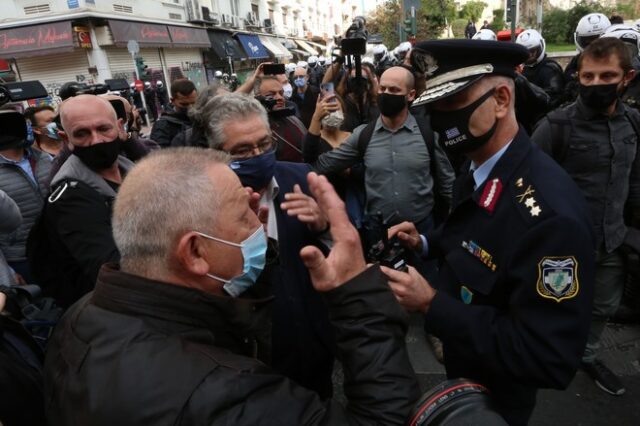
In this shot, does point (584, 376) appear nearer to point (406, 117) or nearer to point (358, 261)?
point (406, 117)

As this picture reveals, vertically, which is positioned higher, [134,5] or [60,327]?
[134,5]

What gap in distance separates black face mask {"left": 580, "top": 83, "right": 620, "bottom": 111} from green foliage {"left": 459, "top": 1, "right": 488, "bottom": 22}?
135 ft

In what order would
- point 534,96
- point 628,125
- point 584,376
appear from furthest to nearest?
point 534,96
point 584,376
point 628,125

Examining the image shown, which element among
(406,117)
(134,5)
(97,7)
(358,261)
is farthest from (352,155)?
(134,5)

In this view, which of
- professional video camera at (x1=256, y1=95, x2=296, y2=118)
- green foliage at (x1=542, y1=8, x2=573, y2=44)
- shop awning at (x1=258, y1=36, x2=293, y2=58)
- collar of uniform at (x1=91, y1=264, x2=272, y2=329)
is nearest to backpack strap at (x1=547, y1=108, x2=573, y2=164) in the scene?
professional video camera at (x1=256, y1=95, x2=296, y2=118)

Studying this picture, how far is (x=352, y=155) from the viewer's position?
3275 mm

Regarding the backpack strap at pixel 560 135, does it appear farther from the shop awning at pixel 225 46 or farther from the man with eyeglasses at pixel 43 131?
the shop awning at pixel 225 46

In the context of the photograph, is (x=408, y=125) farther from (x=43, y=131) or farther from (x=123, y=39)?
(x=123, y=39)

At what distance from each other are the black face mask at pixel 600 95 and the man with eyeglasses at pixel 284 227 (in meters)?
1.65

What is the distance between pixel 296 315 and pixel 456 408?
3.23ft

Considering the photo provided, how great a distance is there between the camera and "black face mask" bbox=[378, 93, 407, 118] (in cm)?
304

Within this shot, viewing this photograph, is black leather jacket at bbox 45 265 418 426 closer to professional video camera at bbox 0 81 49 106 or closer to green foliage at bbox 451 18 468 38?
professional video camera at bbox 0 81 49 106

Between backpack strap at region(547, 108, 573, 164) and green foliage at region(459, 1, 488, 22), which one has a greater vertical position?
green foliage at region(459, 1, 488, 22)

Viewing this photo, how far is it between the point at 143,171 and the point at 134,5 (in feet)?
69.2
